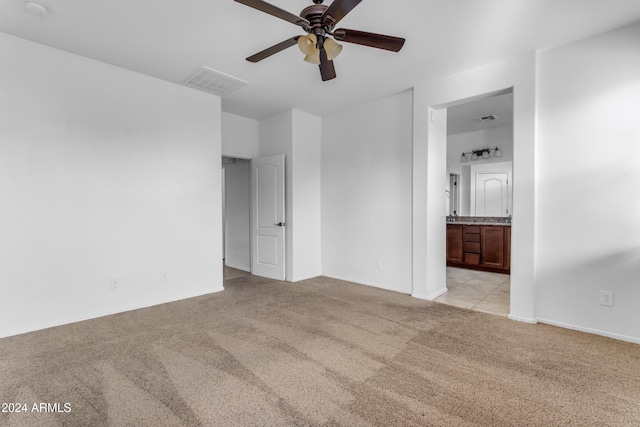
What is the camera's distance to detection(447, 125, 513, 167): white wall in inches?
222

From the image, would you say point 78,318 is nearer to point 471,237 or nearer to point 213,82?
point 213,82

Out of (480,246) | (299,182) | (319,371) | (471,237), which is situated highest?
(299,182)

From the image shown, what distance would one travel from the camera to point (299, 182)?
4.89 m

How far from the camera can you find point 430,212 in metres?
3.84

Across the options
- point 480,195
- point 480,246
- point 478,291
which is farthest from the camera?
point 480,195

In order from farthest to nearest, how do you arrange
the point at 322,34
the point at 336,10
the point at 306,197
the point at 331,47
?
the point at 306,197
the point at 331,47
the point at 322,34
the point at 336,10

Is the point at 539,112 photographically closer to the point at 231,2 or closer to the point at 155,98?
the point at 231,2

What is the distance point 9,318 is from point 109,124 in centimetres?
208

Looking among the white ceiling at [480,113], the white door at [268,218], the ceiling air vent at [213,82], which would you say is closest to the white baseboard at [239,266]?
the white door at [268,218]

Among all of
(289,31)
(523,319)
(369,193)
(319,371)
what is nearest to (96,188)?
(289,31)

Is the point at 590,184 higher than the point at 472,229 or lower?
higher

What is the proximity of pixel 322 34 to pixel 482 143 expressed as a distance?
197 inches

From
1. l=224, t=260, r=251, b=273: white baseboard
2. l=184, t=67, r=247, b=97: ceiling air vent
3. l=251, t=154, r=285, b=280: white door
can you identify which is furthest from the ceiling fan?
l=224, t=260, r=251, b=273: white baseboard

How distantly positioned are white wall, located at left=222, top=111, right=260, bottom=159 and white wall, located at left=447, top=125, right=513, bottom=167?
400cm
